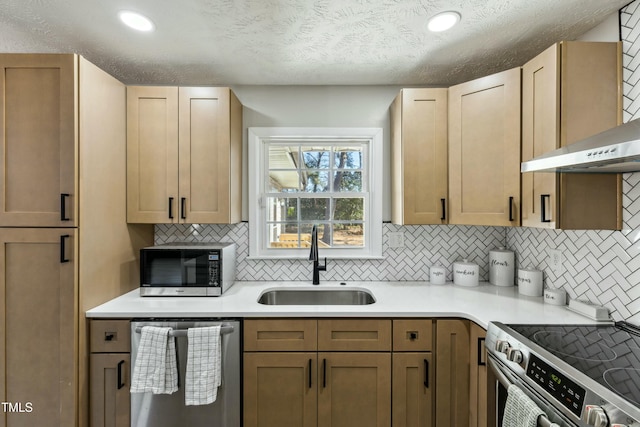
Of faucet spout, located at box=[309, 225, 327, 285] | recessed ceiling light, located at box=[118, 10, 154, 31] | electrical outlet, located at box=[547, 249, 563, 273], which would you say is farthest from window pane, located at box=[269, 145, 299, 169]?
electrical outlet, located at box=[547, 249, 563, 273]

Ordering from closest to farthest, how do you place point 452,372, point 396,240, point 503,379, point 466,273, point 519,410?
Result: point 519,410 < point 503,379 < point 452,372 < point 466,273 < point 396,240

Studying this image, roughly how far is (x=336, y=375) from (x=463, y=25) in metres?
2.00

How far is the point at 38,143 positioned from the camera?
5.22 feet

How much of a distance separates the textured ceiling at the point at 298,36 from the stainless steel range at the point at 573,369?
5.04ft

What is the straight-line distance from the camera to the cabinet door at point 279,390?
1677 millimetres

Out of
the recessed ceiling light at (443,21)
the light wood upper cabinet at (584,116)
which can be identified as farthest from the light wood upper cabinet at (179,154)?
the light wood upper cabinet at (584,116)

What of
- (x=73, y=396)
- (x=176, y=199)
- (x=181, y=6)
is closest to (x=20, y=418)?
(x=73, y=396)

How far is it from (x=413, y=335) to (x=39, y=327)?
1.99 metres

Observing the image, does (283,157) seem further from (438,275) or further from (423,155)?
(438,275)

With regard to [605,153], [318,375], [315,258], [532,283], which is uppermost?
[605,153]

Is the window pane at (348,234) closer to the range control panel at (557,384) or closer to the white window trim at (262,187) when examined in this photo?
the white window trim at (262,187)

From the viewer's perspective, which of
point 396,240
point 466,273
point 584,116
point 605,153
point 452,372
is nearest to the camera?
point 605,153

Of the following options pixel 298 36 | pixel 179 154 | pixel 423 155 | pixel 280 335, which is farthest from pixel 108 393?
pixel 423 155

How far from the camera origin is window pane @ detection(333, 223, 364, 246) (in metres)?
2.45
